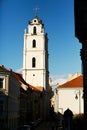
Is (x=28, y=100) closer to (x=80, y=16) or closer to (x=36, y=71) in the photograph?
(x=36, y=71)

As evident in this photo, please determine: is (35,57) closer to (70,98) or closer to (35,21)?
(35,21)

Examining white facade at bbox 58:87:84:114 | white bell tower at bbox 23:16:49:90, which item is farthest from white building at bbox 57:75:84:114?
white bell tower at bbox 23:16:49:90

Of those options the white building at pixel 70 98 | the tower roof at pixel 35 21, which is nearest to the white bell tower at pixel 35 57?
the tower roof at pixel 35 21

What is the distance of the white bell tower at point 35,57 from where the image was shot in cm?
9131

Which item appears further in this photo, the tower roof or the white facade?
the tower roof

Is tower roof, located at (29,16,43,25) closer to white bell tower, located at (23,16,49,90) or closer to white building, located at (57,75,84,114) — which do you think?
white bell tower, located at (23,16,49,90)

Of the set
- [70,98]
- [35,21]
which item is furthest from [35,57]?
[70,98]

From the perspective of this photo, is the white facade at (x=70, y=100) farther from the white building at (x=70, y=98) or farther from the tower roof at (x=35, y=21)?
the tower roof at (x=35, y=21)

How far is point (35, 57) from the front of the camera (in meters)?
92.2

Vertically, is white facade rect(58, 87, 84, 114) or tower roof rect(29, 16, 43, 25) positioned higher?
tower roof rect(29, 16, 43, 25)

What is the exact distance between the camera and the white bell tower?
3595 inches

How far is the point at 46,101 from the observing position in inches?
4018

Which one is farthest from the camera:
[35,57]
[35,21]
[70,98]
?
[35,21]

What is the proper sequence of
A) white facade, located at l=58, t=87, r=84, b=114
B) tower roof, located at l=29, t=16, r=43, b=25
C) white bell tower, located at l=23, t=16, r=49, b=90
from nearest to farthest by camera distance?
white facade, located at l=58, t=87, r=84, b=114
white bell tower, located at l=23, t=16, r=49, b=90
tower roof, located at l=29, t=16, r=43, b=25
